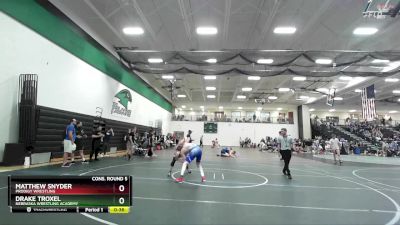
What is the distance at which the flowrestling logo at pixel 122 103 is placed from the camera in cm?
1627

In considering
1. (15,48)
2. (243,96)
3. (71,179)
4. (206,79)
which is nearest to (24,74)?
(15,48)

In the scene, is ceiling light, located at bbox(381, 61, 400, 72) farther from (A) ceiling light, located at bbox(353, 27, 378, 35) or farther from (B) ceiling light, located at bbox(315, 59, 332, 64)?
(A) ceiling light, located at bbox(353, 27, 378, 35)

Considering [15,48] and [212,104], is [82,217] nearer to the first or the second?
[15,48]

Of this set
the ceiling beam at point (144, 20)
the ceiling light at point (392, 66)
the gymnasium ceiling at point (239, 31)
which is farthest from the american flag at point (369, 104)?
the ceiling beam at point (144, 20)

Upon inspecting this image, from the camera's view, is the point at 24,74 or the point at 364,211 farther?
the point at 24,74

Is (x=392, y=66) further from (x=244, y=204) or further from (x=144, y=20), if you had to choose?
(x=244, y=204)

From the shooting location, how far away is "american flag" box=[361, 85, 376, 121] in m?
20.3

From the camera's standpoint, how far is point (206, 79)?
24031 mm

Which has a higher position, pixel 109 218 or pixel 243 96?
pixel 243 96

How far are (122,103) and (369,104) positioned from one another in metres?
20.0

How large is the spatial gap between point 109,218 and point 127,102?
50.4 feet

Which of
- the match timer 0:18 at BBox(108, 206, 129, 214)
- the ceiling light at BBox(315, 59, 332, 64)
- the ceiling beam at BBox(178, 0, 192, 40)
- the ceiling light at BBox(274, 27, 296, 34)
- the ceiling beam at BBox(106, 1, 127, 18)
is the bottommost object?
the match timer 0:18 at BBox(108, 206, 129, 214)
